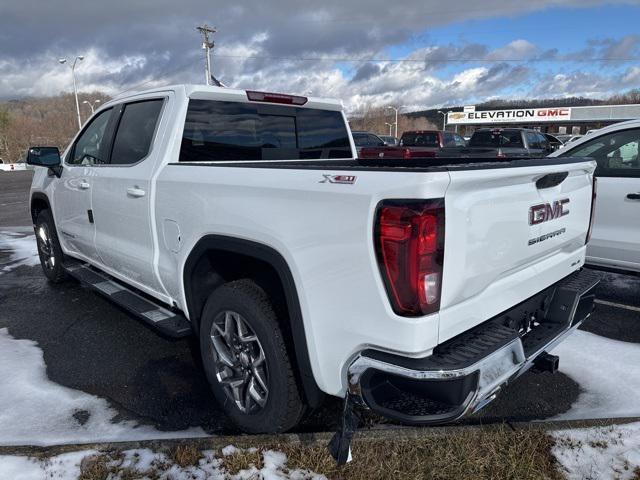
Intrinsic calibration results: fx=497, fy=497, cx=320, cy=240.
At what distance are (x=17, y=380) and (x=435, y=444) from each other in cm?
289

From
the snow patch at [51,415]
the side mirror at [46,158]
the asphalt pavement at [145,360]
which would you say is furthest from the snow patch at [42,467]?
the side mirror at [46,158]

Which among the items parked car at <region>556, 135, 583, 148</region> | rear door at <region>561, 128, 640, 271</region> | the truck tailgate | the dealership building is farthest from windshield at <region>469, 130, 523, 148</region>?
the dealership building

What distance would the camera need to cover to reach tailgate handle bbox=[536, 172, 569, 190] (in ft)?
8.17

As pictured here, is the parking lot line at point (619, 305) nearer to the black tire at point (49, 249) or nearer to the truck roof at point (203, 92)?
the truck roof at point (203, 92)

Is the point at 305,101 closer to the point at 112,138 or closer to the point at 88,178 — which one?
the point at 112,138

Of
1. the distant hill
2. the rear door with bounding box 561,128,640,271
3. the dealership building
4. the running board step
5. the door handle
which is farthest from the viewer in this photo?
the distant hill

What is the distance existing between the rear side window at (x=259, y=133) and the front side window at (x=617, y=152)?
2.53 metres

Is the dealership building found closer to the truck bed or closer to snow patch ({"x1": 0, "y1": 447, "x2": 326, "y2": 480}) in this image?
the truck bed

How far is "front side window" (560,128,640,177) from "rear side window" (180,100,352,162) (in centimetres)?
253

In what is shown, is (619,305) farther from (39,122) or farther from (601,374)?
(39,122)

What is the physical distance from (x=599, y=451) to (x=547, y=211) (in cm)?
124

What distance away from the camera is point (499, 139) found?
54.8 ft

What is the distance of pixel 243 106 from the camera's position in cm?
370

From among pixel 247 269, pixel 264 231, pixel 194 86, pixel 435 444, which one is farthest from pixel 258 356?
pixel 194 86
